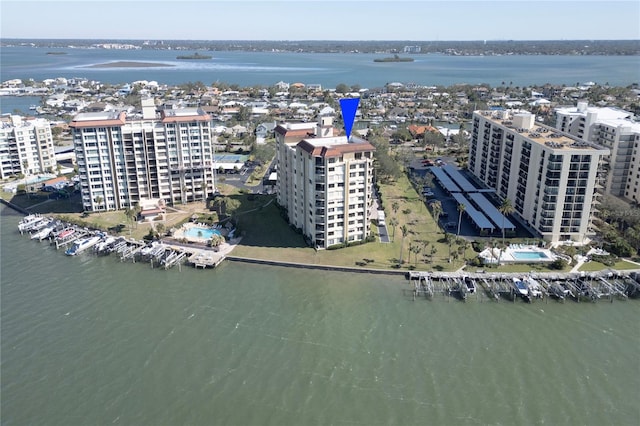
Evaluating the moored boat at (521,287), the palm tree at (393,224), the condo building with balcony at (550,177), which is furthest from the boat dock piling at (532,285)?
the palm tree at (393,224)

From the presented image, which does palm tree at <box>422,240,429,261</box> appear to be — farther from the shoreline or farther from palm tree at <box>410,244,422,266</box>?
the shoreline

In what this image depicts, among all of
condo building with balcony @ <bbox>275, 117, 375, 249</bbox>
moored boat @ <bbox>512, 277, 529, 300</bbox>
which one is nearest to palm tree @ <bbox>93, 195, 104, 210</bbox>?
condo building with balcony @ <bbox>275, 117, 375, 249</bbox>

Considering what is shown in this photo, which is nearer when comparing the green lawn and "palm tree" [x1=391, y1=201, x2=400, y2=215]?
the green lawn

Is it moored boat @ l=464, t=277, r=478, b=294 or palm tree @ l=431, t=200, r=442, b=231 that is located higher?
palm tree @ l=431, t=200, r=442, b=231

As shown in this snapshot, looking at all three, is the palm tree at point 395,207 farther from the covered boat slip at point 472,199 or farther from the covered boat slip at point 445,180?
the covered boat slip at point 445,180

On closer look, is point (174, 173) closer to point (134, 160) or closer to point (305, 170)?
point (134, 160)

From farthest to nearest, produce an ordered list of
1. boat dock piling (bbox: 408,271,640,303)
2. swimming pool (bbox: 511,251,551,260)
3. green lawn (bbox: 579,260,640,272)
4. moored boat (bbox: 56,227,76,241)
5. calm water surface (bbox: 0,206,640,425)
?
moored boat (bbox: 56,227,76,241) → swimming pool (bbox: 511,251,551,260) → green lawn (bbox: 579,260,640,272) → boat dock piling (bbox: 408,271,640,303) → calm water surface (bbox: 0,206,640,425)
